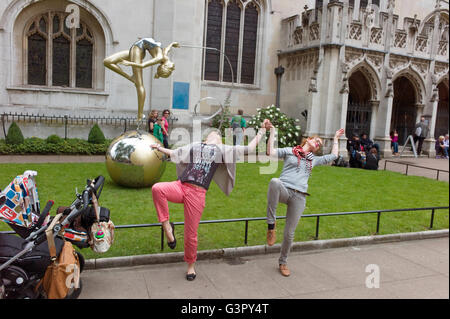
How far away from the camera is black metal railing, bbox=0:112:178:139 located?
55.3ft

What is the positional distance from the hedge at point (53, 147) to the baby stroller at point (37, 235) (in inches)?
426

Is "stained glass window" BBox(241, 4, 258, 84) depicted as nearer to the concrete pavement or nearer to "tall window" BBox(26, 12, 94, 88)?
"tall window" BBox(26, 12, 94, 88)

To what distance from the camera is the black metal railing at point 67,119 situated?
664 inches

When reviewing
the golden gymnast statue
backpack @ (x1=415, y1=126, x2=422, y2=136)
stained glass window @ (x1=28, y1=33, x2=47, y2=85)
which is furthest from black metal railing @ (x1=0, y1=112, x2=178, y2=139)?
backpack @ (x1=415, y1=126, x2=422, y2=136)

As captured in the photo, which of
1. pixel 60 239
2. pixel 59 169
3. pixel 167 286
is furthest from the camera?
pixel 59 169

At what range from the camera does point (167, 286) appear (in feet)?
17.3

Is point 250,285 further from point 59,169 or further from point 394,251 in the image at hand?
point 59,169

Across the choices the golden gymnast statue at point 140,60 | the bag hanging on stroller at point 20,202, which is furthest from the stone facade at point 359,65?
the bag hanging on stroller at point 20,202

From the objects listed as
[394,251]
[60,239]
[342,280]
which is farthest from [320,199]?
[60,239]

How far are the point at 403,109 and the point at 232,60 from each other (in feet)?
36.6

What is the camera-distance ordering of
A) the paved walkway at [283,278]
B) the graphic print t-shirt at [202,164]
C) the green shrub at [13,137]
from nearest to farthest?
the paved walkway at [283,278] < the graphic print t-shirt at [202,164] < the green shrub at [13,137]

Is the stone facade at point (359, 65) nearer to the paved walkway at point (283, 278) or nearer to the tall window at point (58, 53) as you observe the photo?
the tall window at point (58, 53)

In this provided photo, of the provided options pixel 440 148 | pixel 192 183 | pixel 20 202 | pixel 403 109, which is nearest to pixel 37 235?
pixel 20 202

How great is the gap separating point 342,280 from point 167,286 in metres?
2.42
